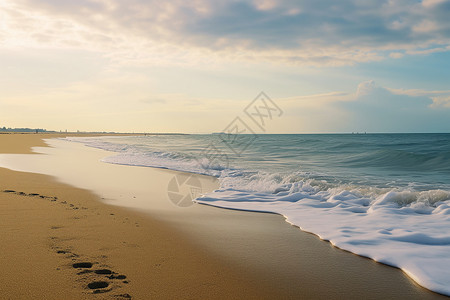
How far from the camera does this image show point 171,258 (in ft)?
13.1

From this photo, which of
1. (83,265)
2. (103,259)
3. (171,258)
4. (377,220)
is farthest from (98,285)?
(377,220)

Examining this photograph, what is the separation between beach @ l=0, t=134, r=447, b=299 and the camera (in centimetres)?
313

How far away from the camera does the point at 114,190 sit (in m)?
8.93

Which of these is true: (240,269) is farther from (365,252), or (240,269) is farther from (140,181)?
(140,181)

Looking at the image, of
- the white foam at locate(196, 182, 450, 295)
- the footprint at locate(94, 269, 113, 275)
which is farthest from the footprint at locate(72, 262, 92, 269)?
the white foam at locate(196, 182, 450, 295)

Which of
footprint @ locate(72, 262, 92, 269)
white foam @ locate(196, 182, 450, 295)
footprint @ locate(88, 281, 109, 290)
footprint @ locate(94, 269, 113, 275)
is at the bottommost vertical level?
footprint @ locate(88, 281, 109, 290)

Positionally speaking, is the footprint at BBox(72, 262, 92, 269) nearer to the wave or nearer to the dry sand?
the dry sand

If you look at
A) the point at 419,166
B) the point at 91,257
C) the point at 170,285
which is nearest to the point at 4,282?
the point at 91,257

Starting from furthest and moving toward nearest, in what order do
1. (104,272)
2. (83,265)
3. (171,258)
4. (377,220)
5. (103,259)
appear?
(377,220) < (171,258) < (103,259) < (83,265) < (104,272)

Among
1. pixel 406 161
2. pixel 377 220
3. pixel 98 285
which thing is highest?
pixel 406 161

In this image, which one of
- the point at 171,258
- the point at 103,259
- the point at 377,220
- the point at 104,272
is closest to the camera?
the point at 104,272

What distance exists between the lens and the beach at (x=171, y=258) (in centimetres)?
313

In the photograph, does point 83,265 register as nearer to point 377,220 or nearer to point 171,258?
point 171,258

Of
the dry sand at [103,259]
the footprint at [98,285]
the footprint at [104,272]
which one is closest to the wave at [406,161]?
the dry sand at [103,259]
